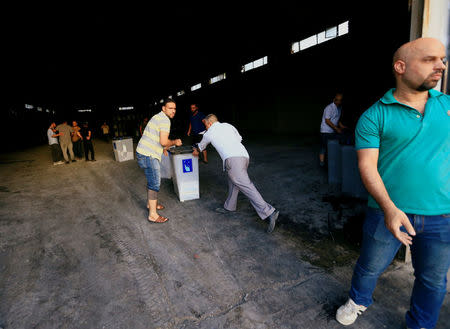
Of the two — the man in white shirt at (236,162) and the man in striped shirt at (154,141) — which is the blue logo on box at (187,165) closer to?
the man in striped shirt at (154,141)

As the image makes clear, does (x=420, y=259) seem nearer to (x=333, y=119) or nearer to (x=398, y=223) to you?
(x=398, y=223)

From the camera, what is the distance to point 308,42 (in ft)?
36.8

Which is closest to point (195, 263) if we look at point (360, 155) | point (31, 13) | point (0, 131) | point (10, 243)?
point (360, 155)

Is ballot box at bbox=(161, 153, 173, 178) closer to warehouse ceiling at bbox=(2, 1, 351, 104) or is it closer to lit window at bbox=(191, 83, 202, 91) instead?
warehouse ceiling at bbox=(2, 1, 351, 104)

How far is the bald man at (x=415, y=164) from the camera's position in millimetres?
1330

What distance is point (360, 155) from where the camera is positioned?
57.5 inches

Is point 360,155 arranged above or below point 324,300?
above

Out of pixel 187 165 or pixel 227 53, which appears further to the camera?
pixel 227 53

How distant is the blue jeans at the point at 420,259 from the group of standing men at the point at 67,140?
31.4 ft

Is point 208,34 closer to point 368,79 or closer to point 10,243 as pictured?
point 368,79

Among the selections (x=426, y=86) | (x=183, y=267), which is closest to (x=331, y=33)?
(x=426, y=86)

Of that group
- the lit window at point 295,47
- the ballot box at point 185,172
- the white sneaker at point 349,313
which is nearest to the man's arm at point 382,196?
the white sneaker at point 349,313

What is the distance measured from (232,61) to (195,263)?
51.9 ft

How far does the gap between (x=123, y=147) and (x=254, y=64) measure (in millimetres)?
10017
